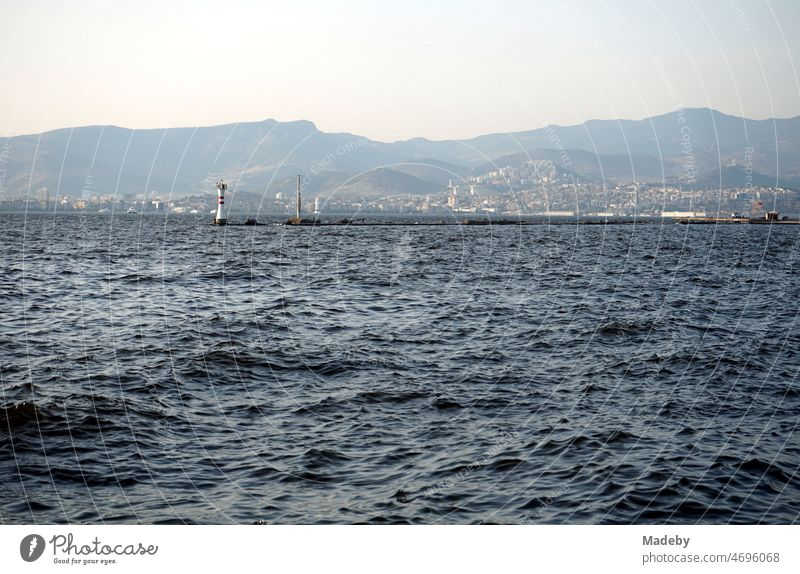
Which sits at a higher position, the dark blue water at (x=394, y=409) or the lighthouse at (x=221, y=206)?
the lighthouse at (x=221, y=206)

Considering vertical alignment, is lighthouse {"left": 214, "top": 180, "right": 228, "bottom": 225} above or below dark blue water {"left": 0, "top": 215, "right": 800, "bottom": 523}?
Result: above

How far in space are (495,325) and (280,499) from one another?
68.9 ft

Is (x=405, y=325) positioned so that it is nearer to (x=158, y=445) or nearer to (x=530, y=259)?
(x=158, y=445)

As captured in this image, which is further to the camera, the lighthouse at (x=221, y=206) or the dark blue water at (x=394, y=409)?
the lighthouse at (x=221, y=206)

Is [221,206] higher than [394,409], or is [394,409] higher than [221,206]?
[221,206]

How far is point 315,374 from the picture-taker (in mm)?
23453

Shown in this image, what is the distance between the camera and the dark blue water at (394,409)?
13.7 meters

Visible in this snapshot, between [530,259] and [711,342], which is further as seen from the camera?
[530,259]

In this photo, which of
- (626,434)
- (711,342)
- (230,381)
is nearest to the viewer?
(626,434)

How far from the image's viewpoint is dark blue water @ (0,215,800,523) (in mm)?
13695

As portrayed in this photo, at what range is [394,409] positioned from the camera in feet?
64.1

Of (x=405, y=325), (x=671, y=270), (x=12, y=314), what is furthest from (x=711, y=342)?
(x=671, y=270)

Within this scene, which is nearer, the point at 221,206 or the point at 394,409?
the point at 394,409

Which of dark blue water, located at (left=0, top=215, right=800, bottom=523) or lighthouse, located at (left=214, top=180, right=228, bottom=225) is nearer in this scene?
dark blue water, located at (left=0, top=215, right=800, bottom=523)
